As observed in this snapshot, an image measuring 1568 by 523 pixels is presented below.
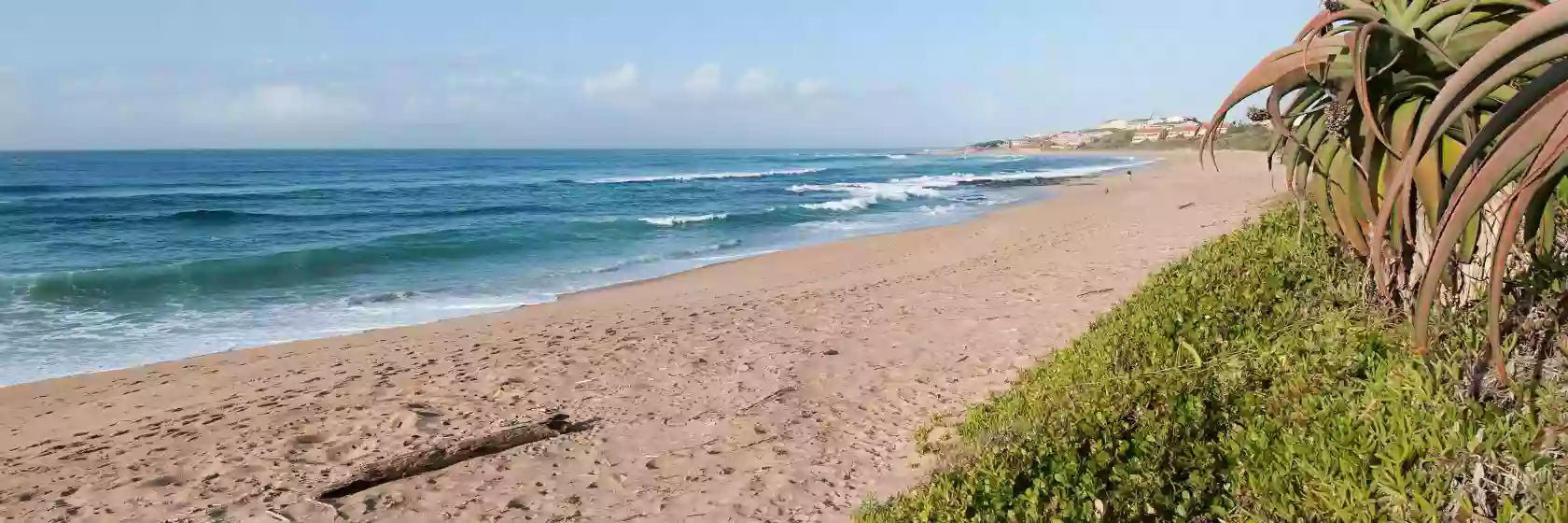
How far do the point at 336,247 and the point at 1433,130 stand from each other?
20536 millimetres

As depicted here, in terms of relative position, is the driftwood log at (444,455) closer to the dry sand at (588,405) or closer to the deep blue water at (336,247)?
the dry sand at (588,405)

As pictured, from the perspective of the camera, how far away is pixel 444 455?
5371mm

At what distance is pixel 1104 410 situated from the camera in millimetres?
3641

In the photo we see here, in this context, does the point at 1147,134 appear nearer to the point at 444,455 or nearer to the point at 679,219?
the point at 679,219

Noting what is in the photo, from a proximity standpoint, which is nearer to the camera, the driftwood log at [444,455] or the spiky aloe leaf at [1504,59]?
the spiky aloe leaf at [1504,59]

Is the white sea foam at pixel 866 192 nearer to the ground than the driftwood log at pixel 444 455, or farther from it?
nearer to the ground

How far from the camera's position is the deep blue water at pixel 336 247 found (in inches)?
446

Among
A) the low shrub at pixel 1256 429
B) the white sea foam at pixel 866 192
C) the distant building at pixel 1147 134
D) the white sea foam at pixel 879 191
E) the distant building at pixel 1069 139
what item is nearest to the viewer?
the low shrub at pixel 1256 429

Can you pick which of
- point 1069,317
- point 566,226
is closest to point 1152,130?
point 566,226

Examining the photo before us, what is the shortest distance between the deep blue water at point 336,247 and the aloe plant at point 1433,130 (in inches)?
431

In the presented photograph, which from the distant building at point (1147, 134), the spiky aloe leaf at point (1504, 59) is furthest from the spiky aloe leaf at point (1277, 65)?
the distant building at point (1147, 134)

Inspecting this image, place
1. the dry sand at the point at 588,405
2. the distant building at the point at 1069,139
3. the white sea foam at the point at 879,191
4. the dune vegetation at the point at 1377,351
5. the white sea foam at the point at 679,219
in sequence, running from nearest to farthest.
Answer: the dune vegetation at the point at 1377,351
the dry sand at the point at 588,405
the white sea foam at the point at 679,219
the white sea foam at the point at 879,191
the distant building at the point at 1069,139

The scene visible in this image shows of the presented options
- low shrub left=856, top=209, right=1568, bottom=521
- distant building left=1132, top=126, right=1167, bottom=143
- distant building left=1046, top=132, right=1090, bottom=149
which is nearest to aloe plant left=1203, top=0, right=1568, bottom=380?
low shrub left=856, top=209, right=1568, bottom=521

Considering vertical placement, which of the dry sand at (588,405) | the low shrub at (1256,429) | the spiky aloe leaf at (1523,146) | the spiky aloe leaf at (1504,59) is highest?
the spiky aloe leaf at (1504,59)
